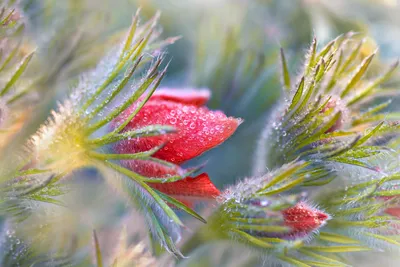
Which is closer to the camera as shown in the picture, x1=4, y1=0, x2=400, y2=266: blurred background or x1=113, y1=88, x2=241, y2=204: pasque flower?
x1=113, y1=88, x2=241, y2=204: pasque flower

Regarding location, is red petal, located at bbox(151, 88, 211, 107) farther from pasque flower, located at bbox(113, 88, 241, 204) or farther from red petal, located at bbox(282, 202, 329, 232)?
red petal, located at bbox(282, 202, 329, 232)

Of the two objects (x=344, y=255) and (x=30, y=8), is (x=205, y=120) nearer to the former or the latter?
(x=344, y=255)

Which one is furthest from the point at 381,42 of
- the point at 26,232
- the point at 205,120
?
the point at 26,232

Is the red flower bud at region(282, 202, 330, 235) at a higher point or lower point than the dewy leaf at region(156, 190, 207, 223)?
lower

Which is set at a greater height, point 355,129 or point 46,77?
point 46,77

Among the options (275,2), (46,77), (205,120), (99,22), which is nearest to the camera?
(205,120)

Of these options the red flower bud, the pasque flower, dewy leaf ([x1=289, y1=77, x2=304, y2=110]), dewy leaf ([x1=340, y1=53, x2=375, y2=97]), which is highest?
the pasque flower

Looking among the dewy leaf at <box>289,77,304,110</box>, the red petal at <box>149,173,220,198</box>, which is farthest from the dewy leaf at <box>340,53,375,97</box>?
the red petal at <box>149,173,220,198</box>

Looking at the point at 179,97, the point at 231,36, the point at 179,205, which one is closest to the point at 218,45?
the point at 231,36

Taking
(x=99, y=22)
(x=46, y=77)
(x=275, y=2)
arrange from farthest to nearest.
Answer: (x=275, y=2) < (x=99, y=22) < (x=46, y=77)
